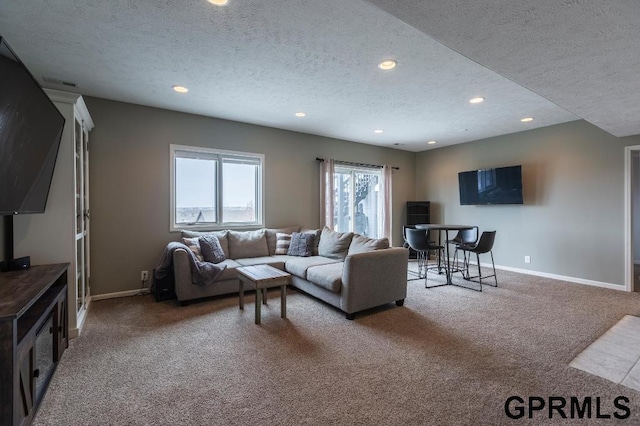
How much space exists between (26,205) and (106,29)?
1426mm

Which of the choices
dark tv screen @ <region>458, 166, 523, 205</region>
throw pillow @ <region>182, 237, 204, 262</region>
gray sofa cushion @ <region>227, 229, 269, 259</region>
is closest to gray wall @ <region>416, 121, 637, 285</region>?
dark tv screen @ <region>458, 166, 523, 205</region>

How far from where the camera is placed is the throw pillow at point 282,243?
4.64 m

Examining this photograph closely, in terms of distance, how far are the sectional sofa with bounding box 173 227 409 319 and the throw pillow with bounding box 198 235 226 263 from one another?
110 mm

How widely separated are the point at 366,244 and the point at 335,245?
27.9 inches

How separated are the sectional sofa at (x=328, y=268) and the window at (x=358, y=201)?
163 centimetres

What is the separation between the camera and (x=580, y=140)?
4520 millimetres

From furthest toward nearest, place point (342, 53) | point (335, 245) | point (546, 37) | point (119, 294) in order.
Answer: point (335, 245)
point (119, 294)
point (342, 53)
point (546, 37)

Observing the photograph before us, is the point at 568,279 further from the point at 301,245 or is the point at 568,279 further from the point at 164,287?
the point at 164,287

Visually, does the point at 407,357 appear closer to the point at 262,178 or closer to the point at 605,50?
the point at 605,50

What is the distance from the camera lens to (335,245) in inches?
168

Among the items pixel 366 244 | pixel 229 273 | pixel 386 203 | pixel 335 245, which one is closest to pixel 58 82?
pixel 229 273

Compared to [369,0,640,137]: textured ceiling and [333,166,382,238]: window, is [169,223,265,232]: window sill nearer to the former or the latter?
[333,166,382,238]: window

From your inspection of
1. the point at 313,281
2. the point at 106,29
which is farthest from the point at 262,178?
the point at 106,29

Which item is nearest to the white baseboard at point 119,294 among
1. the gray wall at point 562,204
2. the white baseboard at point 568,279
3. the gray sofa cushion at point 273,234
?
the gray sofa cushion at point 273,234
